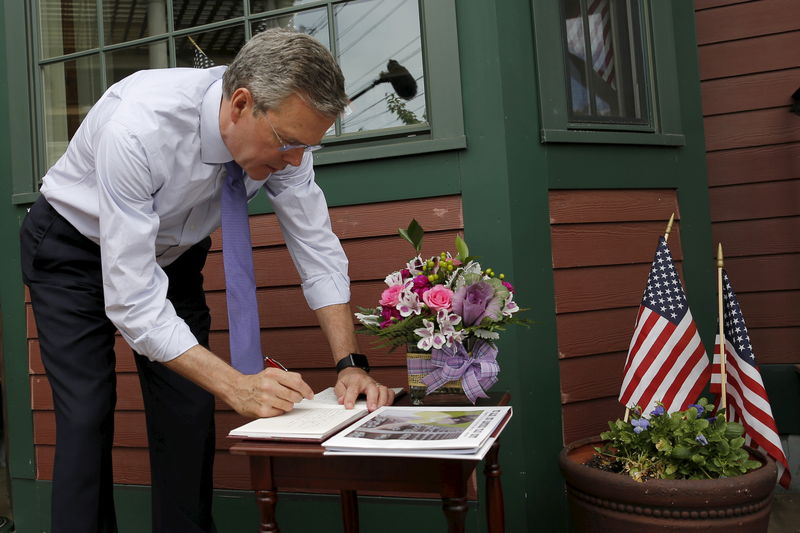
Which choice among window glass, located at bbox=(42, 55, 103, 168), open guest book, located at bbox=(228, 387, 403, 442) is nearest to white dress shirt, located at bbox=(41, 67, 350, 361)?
open guest book, located at bbox=(228, 387, 403, 442)

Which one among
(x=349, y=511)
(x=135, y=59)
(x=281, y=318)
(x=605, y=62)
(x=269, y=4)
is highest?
(x=269, y=4)

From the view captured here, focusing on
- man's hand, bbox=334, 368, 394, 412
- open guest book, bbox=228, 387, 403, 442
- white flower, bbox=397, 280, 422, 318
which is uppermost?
white flower, bbox=397, 280, 422, 318

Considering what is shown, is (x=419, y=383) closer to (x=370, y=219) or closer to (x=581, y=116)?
(x=370, y=219)

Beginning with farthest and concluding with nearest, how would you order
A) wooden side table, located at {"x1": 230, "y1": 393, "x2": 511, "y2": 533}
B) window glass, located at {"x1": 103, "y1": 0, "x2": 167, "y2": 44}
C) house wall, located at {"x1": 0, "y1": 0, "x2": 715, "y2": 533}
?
window glass, located at {"x1": 103, "y1": 0, "x2": 167, "y2": 44}
house wall, located at {"x1": 0, "y1": 0, "x2": 715, "y2": 533}
wooden side table, located at {"x1": 230, "y1": 393, "x2": 511, "y2": 533}

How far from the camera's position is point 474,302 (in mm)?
1830

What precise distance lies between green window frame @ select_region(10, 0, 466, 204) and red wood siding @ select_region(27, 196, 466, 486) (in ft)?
0.68

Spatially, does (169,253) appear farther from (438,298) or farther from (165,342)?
(438,298)

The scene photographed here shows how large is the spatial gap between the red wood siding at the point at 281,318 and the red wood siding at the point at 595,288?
41 centimetres

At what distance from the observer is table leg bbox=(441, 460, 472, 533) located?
59.2 inches

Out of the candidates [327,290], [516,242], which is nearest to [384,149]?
[516,242]

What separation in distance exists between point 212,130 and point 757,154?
2.47 m

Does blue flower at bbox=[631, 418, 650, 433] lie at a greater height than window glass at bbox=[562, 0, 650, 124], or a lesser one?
lesser

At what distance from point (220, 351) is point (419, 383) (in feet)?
4.16

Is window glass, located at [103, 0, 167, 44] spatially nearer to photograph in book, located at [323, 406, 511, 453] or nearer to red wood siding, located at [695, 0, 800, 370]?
photograph in book, located at [323, 406, 511, 453]
